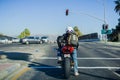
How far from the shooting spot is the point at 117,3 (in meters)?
77.9

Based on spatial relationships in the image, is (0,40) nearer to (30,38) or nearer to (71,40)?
(30,38)

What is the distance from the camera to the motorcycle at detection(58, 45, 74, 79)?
9.84 meters

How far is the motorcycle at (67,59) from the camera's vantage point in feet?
32.3

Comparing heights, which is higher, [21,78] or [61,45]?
[61,45]

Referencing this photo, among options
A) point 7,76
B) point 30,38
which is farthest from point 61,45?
point 30,38

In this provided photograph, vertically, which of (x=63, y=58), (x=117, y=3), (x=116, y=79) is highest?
(x=117, y=3)

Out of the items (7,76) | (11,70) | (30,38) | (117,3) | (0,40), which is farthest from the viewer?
(117,3)

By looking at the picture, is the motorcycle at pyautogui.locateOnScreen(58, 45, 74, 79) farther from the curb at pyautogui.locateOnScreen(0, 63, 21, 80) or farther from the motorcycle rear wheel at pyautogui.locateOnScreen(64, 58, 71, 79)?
the curb at pyautogui.locateOnScreen(0, 63, 21, 80)

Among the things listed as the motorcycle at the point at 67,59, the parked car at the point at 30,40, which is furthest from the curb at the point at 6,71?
the parked car at the point at 30,40

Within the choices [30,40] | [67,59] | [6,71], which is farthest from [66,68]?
[30,40]

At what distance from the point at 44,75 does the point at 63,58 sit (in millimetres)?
1139

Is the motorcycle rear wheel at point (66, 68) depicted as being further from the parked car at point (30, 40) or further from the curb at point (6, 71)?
the parked car at point (30, 40)

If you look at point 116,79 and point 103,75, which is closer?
point 116,79

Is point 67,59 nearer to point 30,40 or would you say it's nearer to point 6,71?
point 6,71
